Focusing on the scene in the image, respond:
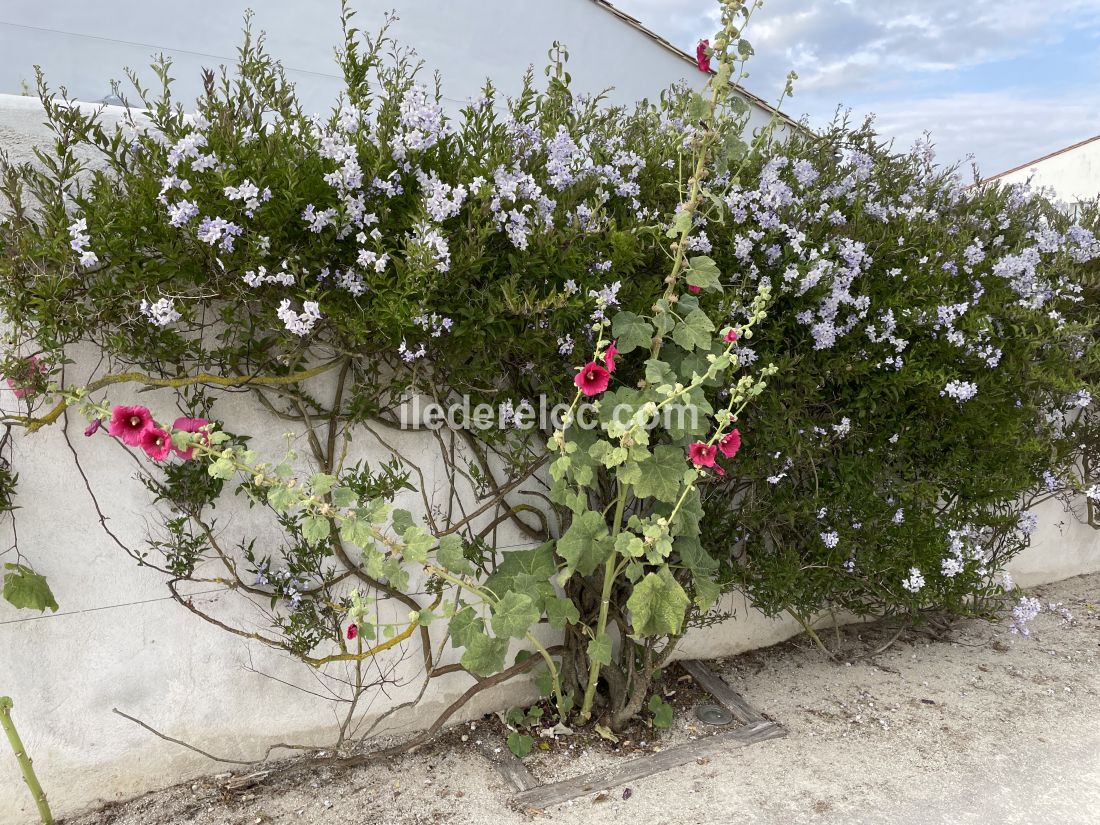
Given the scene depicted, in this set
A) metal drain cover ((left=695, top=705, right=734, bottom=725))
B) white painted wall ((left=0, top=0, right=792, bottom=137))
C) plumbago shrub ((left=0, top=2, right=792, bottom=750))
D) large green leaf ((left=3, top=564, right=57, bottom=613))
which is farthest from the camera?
white painted wall ((left=0, top=0, right=792, bottom=137))

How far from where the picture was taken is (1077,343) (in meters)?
3.43

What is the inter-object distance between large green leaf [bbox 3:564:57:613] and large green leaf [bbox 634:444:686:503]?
176cm

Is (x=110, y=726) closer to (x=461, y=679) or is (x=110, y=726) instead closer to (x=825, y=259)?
(x=461, y=679)

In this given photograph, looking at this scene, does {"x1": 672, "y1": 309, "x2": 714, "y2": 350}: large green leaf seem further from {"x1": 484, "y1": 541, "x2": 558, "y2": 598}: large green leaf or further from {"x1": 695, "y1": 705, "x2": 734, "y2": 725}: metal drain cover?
{"x1": 695, "y1": 705, "x2": 734, "y2": 725}: metal drain cover

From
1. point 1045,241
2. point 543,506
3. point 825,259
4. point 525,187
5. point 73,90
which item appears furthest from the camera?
point 73,90

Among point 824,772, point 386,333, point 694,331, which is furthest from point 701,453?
point 824,772

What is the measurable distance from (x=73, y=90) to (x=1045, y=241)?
7.04m

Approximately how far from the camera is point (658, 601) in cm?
225

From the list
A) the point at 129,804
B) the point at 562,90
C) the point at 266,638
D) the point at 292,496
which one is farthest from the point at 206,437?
the point at 562,90

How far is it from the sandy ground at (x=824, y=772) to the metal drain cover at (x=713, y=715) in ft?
0.22

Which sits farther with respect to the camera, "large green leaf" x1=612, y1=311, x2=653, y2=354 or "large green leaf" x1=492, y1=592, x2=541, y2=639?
"large green leaf" x1=612, y1=311, x2=653, y2=354

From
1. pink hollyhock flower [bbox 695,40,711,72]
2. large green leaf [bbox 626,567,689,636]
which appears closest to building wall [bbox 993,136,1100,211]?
pink hollyhock flower [bbox 695,40,711,72]

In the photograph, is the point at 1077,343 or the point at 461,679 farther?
the point at 1077,343

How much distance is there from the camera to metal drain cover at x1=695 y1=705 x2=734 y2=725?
9.44 feet
